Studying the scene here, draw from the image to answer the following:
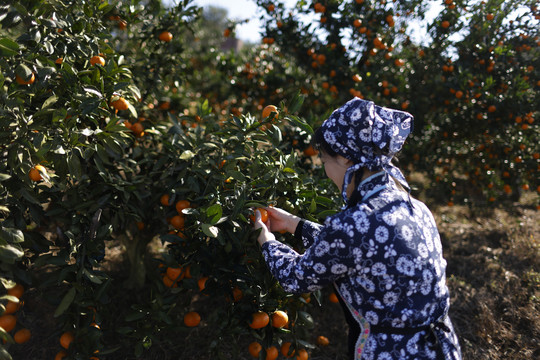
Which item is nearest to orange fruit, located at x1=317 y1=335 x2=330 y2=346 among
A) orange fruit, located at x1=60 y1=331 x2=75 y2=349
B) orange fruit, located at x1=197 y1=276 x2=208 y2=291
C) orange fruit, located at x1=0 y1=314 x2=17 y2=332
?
orange fruit, located at x1=197 y1=276 x2=208 y2=291

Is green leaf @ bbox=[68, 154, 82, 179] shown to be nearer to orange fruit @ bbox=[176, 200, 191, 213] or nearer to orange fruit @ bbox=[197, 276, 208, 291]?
orange fruit @ bbox=[176, 200, 191, 213]

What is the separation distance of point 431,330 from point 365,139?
0.65 m

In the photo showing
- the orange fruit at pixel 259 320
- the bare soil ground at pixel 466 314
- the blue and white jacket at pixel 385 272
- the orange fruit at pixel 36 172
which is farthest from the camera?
the bare soil ground at pixel 466 314

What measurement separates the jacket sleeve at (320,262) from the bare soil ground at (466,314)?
762 mm

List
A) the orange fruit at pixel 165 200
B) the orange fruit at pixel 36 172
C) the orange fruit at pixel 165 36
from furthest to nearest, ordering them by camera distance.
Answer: the orange fruit at pixel 165 36, the orange fruit at pixel 165 200, the orange fruit at pixel 36 172

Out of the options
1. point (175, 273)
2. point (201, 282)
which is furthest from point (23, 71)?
point (201, 282)

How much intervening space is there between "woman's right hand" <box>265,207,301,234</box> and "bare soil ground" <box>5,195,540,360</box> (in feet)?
1.92

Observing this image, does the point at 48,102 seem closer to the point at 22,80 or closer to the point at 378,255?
the point at 22,80

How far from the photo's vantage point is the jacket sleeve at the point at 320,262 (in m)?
1.23

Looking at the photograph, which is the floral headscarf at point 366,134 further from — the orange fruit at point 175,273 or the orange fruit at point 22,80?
the orange fruit at point 22,80

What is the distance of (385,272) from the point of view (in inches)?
48.3

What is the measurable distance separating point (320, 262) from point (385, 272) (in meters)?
0.20

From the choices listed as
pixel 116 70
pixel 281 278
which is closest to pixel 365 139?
pixel 281 278

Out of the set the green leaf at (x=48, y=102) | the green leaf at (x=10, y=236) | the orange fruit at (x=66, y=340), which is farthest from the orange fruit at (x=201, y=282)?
the green leaf at (x=48, y=102)
